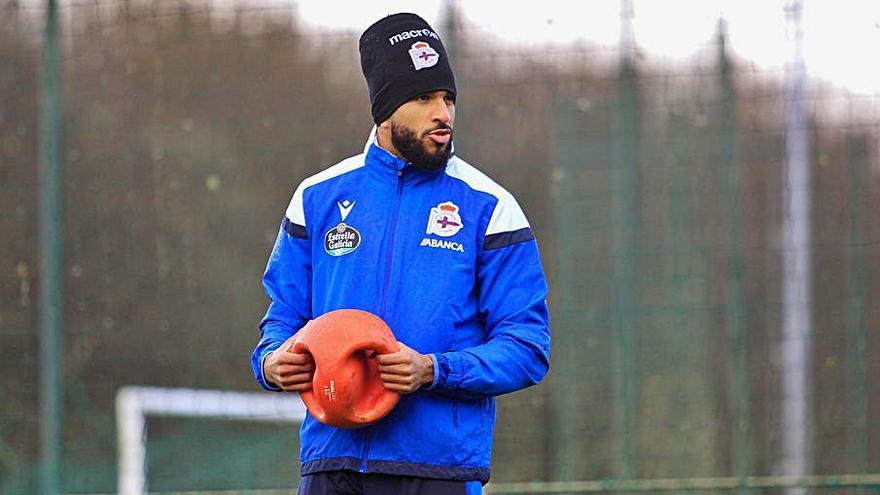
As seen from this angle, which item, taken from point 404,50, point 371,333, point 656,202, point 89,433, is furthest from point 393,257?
point 89,433

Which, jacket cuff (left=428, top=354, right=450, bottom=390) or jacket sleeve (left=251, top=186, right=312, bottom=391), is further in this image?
jacket sleeve (left=251, top=186, right=312, bottom=391)

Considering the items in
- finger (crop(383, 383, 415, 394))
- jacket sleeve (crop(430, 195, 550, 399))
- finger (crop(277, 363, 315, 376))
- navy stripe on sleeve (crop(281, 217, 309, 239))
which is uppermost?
navy stripe on sleeve (crop(281, 217, 309, 239))

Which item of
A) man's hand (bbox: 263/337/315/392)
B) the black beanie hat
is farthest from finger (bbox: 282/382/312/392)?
the black beanie hat

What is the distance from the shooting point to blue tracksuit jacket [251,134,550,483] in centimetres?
383

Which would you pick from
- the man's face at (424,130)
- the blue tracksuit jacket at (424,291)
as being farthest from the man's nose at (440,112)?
the blue tracksuit jacket at (424,291)

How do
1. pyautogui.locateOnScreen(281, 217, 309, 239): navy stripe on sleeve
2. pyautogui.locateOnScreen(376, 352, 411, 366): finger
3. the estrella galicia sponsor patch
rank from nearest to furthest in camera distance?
pyautogui.locateOnScreen(376, 352, 411, 366): finger
the estrella galicia sponsor patch
pyautogui.locateOnScreen(281, 217, 309, 239): navy stripe on sleeve

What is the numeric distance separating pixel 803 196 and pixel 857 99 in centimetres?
A: 52

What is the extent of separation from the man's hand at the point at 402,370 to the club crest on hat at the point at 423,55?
77 cm

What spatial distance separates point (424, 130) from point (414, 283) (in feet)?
1.33

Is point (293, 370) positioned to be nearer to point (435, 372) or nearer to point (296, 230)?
point (435, 372)

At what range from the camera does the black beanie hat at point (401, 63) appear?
4012mm

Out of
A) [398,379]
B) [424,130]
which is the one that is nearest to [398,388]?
[398,379]

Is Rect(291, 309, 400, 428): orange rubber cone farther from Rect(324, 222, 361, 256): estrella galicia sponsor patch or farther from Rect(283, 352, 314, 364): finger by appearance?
Rect(324, 222, 361, 256): estrella galicia sponsor patch

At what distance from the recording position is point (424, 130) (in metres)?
4.00
